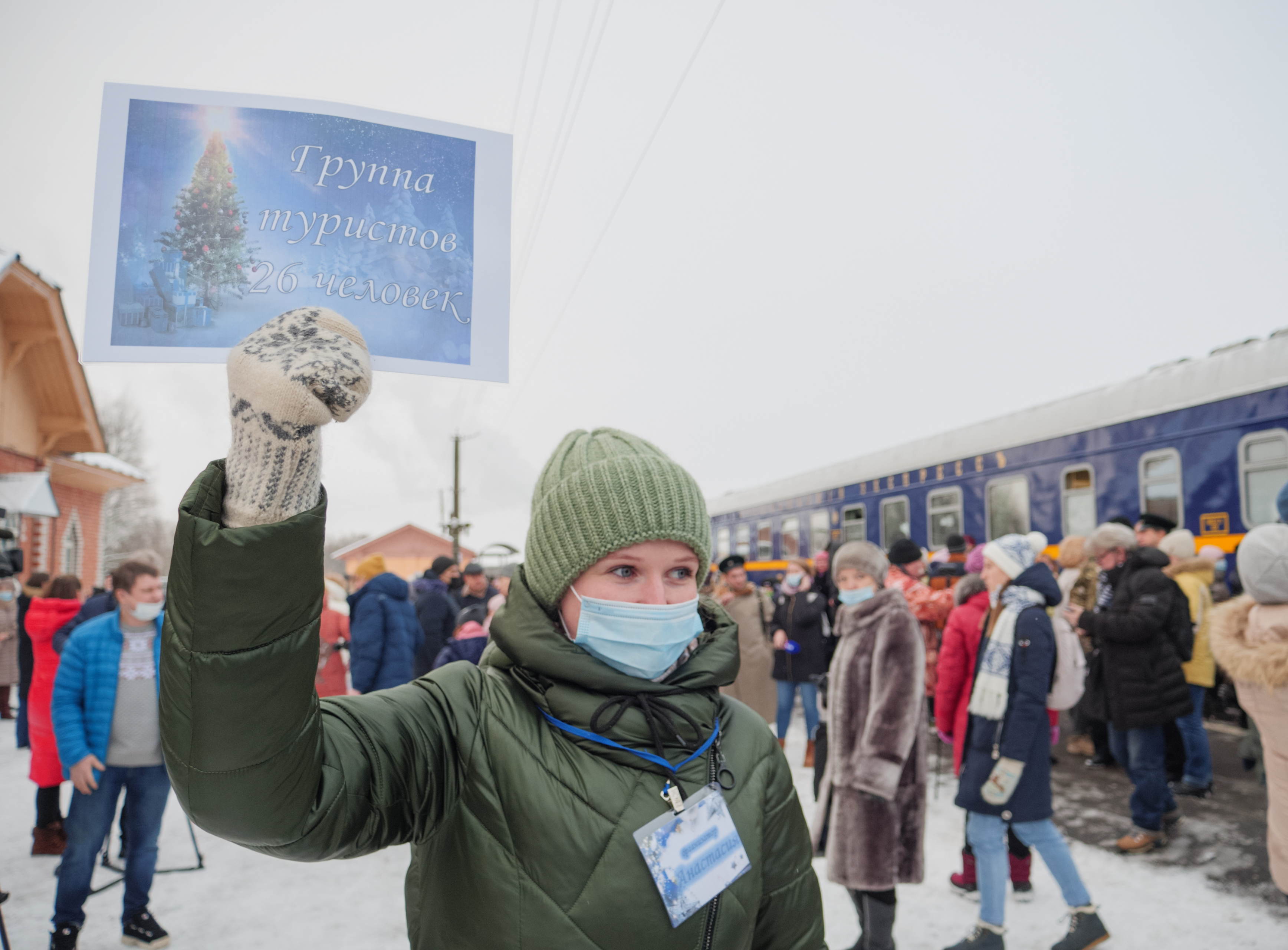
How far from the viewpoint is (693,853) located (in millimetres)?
1357

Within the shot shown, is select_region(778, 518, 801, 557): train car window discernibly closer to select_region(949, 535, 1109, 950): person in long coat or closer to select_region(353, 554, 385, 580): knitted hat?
select_region(353, 554, 385, 580): knitted hat

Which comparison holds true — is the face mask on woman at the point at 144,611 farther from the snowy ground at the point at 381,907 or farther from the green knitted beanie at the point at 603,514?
the green knitted beanie at the point at 603,514

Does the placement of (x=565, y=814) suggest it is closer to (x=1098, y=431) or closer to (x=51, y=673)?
(x=51, y=673)

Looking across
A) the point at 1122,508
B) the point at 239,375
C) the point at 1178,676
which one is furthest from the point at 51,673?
the point at 1122,508

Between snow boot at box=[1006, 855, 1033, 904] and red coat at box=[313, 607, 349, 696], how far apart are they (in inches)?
183

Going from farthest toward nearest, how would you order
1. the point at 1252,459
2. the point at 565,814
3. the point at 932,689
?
the point at 932,689
the point at 1252,459
the point at 565,814

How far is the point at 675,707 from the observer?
1455 millimetres

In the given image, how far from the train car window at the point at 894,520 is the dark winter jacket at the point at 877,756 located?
330 inches

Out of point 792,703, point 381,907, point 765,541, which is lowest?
point 381,907

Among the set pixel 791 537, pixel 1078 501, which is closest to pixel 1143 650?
pixel 1078 501

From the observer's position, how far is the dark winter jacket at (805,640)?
7.51 meters

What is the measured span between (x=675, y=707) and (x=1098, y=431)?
9.33 m

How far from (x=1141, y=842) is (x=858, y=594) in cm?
259

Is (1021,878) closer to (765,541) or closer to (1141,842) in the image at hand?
(1141,842)
